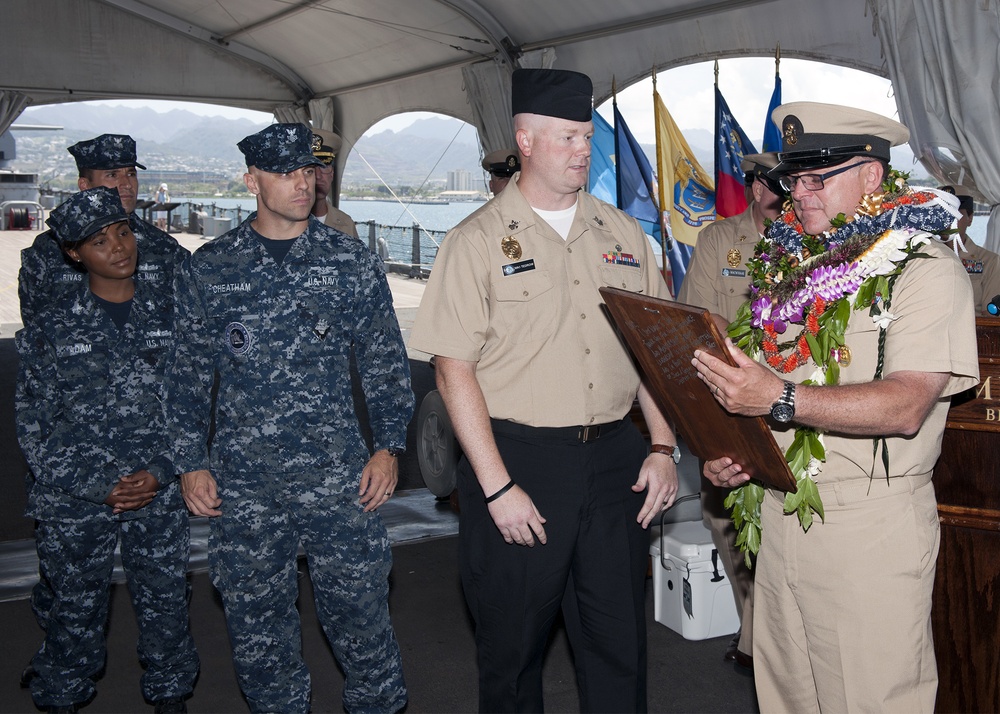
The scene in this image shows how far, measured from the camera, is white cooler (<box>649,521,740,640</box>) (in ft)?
12.9

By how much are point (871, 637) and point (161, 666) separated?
2.38m

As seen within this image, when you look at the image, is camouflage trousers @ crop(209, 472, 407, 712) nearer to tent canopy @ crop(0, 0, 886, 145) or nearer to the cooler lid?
the cooler lid

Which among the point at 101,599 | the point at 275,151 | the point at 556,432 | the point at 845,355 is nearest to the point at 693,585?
the point at 556,432

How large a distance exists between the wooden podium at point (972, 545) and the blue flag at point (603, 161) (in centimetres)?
640

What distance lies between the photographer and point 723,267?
3990 millimetres

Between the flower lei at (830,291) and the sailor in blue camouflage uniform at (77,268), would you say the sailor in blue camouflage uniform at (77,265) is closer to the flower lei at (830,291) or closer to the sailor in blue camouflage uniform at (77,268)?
the sailor in blue camouflage uniform at (77,268)

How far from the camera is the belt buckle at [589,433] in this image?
8.32ft

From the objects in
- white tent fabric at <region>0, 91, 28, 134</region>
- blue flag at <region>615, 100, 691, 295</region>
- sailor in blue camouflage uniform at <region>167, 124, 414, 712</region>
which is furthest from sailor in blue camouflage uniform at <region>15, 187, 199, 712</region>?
white tent fabric at <region>0, 91, 28, 134</region>

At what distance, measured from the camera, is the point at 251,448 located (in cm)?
280

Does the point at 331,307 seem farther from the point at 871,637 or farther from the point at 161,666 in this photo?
the point at 871,637

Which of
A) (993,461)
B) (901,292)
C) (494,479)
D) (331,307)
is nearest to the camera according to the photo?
(901,292)

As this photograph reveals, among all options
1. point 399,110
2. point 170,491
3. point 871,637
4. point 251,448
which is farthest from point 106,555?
point 399,110

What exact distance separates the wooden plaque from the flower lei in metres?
0.10

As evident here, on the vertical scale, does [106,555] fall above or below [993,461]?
below
